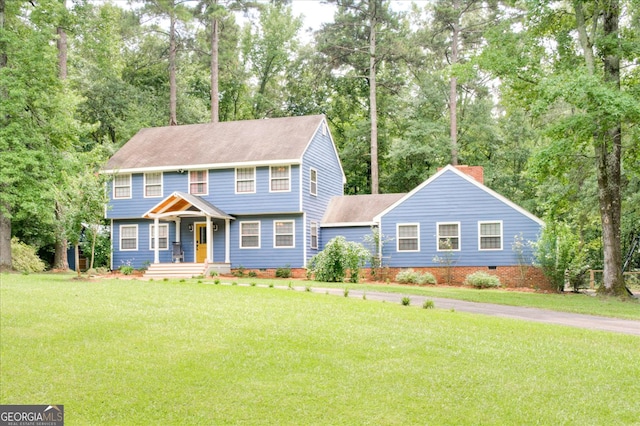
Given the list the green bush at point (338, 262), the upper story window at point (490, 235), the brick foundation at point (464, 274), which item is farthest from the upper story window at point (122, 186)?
the upper story window at point (490, 235)

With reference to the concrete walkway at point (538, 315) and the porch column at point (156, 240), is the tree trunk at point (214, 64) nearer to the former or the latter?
the porch column at point (156, 240)

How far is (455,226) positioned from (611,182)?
24.8ft

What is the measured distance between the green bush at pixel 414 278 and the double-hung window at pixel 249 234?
6812 millimetres

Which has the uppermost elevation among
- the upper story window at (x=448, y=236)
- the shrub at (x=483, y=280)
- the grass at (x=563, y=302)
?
the upper story window at (x=448, y=236)

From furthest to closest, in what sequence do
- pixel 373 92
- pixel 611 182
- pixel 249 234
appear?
pixel 373 92 < pixel 249 234 < pixel 611 182

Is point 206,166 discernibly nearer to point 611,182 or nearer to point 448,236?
point 448,236

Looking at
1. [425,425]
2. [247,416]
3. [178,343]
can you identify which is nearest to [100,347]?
[178,343]

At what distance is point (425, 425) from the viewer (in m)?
7.16

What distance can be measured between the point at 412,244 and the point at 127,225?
13492mm

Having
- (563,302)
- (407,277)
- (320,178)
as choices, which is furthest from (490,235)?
(320,178)

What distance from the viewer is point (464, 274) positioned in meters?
26.8

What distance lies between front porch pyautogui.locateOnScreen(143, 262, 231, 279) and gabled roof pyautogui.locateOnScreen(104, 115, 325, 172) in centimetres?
478

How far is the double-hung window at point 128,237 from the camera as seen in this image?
99.9 feet

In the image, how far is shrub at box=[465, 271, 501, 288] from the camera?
24766 mm
